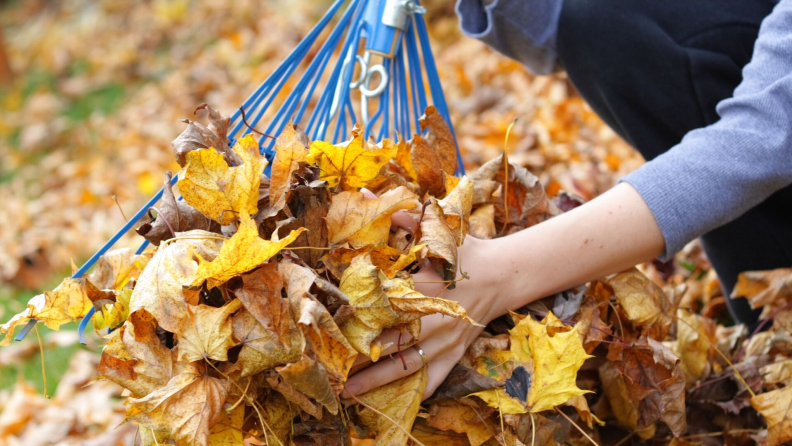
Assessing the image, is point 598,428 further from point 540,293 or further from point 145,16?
point 145,16

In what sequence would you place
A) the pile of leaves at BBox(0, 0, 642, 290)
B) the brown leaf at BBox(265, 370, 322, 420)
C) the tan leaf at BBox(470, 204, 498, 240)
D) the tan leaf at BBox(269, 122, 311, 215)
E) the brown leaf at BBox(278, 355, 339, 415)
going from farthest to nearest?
the pile of leaves at BBox(0, 0, 642, 290)
the tan leaf at BBox(470, 204, 498, 240)
the tan leaf at BBox(269, 122, 311, 215)
the brown leaf at BBox(265, 370, 322, 420)
the brown leaf at BBox(278, 355, 339, 415)

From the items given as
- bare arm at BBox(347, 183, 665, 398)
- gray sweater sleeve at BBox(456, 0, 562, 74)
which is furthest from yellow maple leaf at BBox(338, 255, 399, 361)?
gray sweater sleeve at BBox(456, 0, 562, 74)

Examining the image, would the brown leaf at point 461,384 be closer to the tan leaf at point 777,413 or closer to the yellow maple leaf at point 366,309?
the yellow maple leaf at point 366,309

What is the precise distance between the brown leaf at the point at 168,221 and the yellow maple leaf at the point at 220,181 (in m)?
0.04

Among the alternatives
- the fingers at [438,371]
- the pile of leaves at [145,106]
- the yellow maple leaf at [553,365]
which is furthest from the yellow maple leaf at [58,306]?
the pile of leaves at [145,106]

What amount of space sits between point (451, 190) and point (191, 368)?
0.41 meters

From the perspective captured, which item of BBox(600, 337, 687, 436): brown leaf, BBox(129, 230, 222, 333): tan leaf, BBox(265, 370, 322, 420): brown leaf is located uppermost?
BBox(129, 230, 222, 333): tan leaf

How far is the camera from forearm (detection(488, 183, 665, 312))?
34.5 inches

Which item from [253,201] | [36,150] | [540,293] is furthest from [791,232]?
[36,150]

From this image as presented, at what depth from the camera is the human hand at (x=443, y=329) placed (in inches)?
30.6

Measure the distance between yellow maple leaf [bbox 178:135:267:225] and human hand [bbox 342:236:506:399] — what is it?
0.22 meters

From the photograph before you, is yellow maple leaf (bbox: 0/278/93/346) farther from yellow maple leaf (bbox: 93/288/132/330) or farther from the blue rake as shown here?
the blue rake

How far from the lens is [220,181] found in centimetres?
76

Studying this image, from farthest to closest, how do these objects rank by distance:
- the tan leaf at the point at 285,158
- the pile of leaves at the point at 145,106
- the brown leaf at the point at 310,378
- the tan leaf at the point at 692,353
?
the pile of leaves at the point at 145,106
the tan leaf at the point at 692,353
the tan leaf at the point at 285,158
the brown leaf at the point at 310,378
